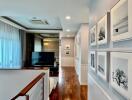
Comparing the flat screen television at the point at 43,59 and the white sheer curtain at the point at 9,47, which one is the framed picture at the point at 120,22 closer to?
the white sheer curtain at the point at 9,47

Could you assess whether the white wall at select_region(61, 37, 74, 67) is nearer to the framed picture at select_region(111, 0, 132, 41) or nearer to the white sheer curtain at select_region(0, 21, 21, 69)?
the white sheer curtain at select_region(0, 21, 21, 69)

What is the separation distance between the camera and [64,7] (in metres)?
4.28

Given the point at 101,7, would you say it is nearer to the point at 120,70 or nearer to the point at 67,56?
the point at 120,70

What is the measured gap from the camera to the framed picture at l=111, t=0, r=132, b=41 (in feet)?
4.89

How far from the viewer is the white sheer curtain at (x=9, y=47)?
270 inches

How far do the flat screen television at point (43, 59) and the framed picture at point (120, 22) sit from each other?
8290 mm

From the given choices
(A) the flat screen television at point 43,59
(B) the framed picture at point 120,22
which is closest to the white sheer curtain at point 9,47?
(A) the flat screen television at point 43,59

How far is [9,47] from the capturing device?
7680 millimetres

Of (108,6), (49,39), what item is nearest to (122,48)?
(108,6)

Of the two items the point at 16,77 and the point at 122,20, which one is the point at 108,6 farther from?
the point at 16,77

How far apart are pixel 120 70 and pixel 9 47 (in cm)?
686

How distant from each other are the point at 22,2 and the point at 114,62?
9.80 feet

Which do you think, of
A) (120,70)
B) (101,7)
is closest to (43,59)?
(101,7)

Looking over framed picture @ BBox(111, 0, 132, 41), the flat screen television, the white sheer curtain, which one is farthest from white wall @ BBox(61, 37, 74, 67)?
framed picture @ BBox(111, 0, 132, 41)
